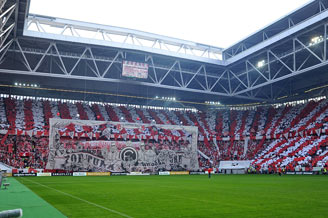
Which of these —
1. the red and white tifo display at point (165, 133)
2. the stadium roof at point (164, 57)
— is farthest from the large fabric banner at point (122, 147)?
the stadium roof at point (164, 57)

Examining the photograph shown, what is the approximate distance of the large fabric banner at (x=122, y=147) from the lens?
54594 mm

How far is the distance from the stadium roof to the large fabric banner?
864cm

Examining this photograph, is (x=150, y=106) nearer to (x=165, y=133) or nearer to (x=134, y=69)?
(x=165, y=133)

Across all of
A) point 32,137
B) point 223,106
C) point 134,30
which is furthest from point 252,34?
point 32,137

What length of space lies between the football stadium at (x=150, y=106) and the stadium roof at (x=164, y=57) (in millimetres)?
206

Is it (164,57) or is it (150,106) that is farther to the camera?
(150,106)

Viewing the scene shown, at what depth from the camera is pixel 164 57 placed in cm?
5719

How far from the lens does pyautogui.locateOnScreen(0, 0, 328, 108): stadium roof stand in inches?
1841

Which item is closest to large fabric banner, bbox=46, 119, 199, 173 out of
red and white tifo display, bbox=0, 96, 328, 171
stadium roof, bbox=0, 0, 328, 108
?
red and white tifo display, bbox=0, 96, 328, 171

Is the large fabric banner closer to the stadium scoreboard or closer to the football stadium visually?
the football stadium

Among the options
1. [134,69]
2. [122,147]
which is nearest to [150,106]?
[122,147]

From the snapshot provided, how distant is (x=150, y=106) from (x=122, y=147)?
68.0ft

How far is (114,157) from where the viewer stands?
5762 cm

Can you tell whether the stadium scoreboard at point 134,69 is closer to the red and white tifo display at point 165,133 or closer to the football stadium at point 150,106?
the football stadium at point 150,106
